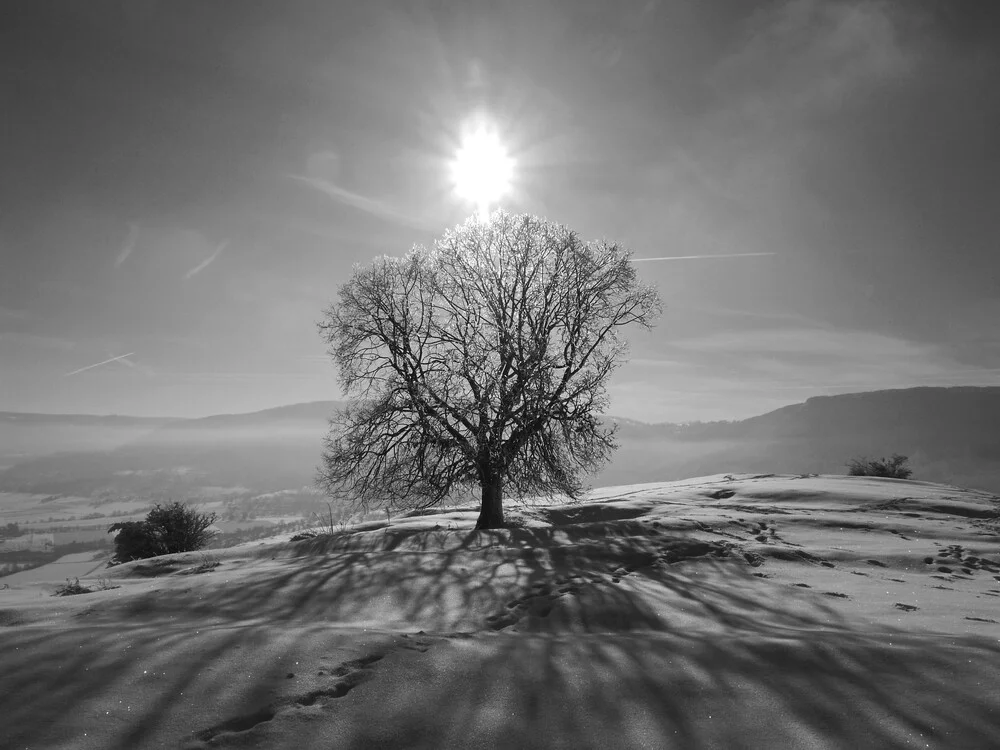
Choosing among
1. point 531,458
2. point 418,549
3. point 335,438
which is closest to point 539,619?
point 418,549

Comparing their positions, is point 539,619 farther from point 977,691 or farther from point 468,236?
point 468,236

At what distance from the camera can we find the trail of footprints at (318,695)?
318 centimetres

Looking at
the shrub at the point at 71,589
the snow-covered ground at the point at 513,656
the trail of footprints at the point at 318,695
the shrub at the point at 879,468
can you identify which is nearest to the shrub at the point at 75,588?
the shrub at the point at 71,589

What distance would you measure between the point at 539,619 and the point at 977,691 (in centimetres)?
363

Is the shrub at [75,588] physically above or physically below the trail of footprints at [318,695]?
above

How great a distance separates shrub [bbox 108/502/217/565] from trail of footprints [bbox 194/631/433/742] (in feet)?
50.6

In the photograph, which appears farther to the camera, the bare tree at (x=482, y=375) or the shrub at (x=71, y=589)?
the bare tree at (x=482, y=375)

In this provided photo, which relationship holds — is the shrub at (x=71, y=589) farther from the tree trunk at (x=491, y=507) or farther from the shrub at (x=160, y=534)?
the shrub at (x=160, y=534)

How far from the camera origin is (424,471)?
14.5 m

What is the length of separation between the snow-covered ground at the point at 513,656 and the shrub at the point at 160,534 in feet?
30.9

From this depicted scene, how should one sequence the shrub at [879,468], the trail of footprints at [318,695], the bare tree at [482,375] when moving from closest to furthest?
1. the trail of footprints at [318,695]
2. the bare tree at [482,375]
3. the shrub at [879,468]

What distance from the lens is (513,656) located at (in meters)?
4.23

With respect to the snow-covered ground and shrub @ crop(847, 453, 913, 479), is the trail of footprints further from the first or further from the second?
shrub @ crop(847, 453, 913, 479)

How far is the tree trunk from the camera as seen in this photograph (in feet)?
47.8
